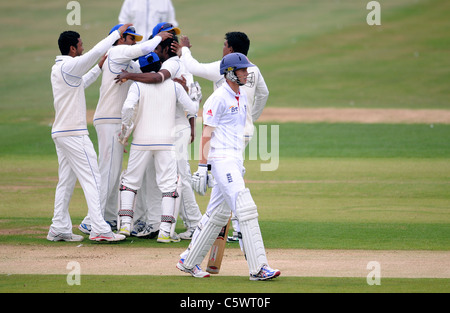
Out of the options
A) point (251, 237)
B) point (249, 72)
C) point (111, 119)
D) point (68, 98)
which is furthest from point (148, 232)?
point (251, 237)

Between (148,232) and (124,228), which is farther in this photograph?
(148,232)

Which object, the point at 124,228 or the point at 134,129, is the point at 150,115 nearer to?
the point at 134,129

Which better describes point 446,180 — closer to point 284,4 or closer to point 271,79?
point 271,79

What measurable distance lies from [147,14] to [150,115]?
309 inches

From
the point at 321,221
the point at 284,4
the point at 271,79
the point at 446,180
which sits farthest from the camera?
the point at 284,4

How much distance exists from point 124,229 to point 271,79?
74.2 feet

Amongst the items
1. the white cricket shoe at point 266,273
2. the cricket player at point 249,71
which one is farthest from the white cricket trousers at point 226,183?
the cricket player at point 249,71

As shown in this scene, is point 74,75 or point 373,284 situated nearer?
point 373,284

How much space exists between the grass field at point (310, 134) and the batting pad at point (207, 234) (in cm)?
26

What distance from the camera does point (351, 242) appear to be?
10102 mm

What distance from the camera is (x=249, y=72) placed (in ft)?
32.8

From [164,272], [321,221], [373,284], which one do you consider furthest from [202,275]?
[321,221]

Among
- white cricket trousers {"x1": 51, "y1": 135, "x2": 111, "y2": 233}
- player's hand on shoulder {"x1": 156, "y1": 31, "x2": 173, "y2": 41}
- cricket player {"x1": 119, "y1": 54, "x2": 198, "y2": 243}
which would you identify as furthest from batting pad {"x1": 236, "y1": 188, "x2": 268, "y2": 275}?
player's hand on shoulder {"x1": 156, "y1": 31, "x2": 173, "y2": 41}

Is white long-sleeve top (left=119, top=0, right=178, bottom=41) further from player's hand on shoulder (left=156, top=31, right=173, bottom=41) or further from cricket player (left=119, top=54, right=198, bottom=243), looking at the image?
cricket player (left=119, top=54, right=198, bottom=243)
